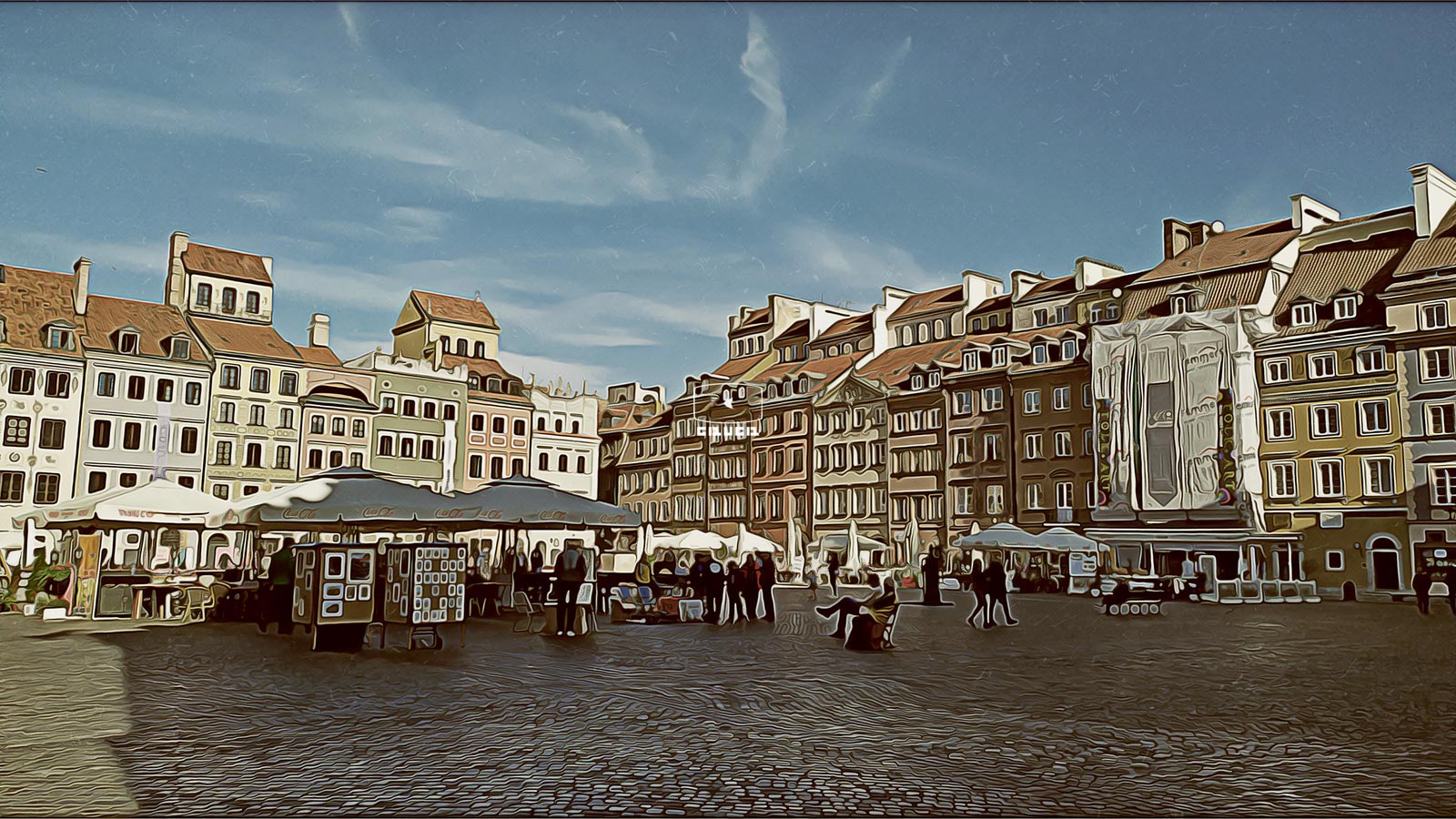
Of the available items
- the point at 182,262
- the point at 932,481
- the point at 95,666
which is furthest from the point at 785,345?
the point at 95,666

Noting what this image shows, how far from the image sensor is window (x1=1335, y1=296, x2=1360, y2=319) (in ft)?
168

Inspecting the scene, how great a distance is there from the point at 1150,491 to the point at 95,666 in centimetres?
4727

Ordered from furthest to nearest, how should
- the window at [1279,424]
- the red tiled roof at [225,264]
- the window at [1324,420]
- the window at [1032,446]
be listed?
the red tiled roof at [225,264], the window at [1032,446], the window at [1279,424], the window at [1324,420]

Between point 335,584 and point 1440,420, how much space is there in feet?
145

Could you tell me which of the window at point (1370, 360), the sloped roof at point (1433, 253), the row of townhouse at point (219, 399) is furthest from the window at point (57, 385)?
the sloped roof at point (1433, 253)

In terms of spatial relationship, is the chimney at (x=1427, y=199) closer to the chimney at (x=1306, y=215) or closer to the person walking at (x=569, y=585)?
the chimney at (x=1306, y=215)

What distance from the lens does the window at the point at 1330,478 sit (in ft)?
165

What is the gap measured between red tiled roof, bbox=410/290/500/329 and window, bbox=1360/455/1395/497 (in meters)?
51.3

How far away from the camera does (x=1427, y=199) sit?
52.2 m

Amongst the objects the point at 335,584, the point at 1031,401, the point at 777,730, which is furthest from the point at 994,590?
the point at 1031,401

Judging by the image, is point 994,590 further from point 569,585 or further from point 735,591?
point 569,585

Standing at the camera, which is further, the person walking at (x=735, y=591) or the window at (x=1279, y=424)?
the window at (x=1279, y=424)

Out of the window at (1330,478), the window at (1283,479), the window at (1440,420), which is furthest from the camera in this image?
the window at (1283,479)

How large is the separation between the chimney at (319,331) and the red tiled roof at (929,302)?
107 feet
